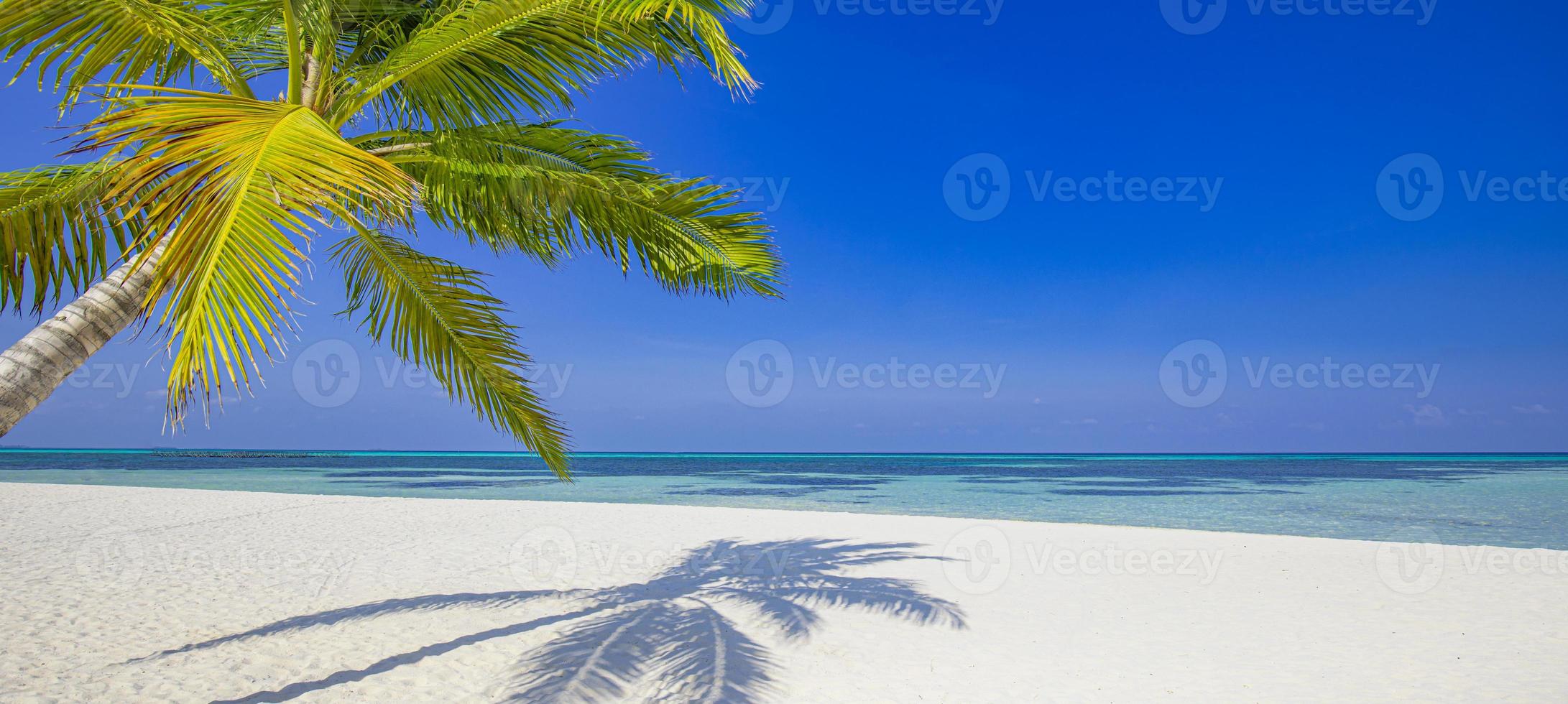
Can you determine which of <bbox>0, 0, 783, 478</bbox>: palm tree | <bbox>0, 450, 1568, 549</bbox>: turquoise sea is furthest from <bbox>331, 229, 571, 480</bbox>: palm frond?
<bbox>0, 450, 1568, 549</bbox>: turquoise sea

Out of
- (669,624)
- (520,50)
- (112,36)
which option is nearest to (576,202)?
(520,50)

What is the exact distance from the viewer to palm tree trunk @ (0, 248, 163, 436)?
8.62ft

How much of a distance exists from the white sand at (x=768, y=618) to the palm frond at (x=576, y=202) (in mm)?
2765

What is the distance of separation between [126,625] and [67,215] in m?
4.74

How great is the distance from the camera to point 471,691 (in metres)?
4.68

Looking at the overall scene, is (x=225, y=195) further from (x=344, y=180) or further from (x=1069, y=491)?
(x=1069, y=491)

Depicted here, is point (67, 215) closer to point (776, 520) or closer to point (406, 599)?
point (406, 599)

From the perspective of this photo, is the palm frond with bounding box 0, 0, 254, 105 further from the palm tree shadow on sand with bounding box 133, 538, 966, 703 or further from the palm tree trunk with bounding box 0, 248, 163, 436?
the palm tree shadow on sand with bounding box 133, 538, 966, 703

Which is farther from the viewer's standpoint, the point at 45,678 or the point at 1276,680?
the point at 1276,680

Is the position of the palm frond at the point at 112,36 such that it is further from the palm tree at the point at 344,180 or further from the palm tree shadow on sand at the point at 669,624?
the palm tree shadow on sand at the point at 669,624

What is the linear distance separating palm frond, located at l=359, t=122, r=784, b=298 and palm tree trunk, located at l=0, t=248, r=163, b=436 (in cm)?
127

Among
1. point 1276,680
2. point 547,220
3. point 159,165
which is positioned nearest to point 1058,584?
point 1276,680

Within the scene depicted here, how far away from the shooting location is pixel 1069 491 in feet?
80.3

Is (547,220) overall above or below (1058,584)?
above
